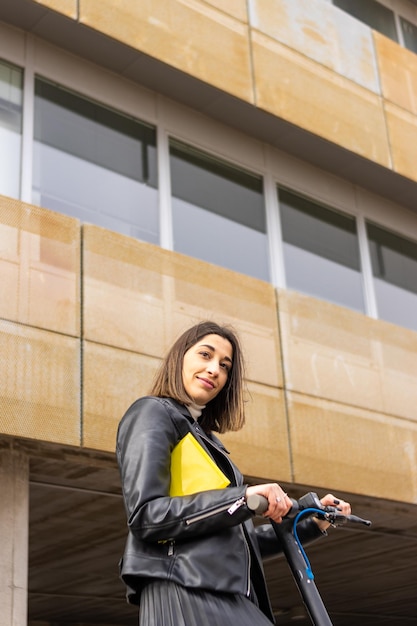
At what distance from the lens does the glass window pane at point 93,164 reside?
9.15 m

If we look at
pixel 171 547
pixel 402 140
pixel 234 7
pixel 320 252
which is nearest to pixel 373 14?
pixel 402 140

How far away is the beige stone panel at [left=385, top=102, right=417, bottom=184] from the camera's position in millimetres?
12102

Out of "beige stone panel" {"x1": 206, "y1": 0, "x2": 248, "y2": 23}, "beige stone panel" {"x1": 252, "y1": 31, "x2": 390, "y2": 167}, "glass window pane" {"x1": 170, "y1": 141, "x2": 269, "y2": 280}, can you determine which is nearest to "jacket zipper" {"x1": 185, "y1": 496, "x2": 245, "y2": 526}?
"glass window pane" {"x1": 170, "y1": 141, "x2": 269, "y2": 280}

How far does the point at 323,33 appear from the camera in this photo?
11.9m

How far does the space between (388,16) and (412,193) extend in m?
2.84

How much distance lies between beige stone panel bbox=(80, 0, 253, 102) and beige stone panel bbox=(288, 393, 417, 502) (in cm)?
336

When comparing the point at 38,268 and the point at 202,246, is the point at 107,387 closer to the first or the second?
the point at 38,268

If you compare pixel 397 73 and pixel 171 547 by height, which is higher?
pixel 397 73

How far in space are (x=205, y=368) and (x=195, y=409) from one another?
148mm

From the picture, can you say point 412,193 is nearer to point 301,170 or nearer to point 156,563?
point 301,170

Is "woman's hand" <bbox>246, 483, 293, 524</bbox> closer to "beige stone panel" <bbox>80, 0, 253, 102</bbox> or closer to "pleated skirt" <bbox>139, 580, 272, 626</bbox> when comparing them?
"pleated skirt" <bbox>139, 580, 272, 626</bbox>

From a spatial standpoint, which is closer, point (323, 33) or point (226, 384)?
point (226, 384)

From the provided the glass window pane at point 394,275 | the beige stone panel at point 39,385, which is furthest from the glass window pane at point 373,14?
the beige stone panel at point 39,385

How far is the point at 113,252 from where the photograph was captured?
8.74 metres
